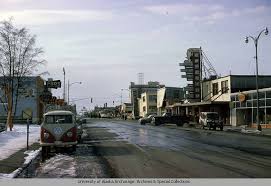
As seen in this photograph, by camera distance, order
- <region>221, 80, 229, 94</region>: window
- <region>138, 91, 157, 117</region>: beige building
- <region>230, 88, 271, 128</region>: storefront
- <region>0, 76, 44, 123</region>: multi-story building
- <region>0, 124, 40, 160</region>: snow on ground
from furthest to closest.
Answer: <region>138, 91, 157, 117</region>: beige building, <region>221, 80, 229, 94</region>: window, <region>230, 88, 271, 128</region>: storefront, <region>0, 76, 44, 123</region>: multi-story building, <region>0, 124, 40, 160</region>: snow on ground

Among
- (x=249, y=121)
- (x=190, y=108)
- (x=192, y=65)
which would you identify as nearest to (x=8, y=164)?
(x=249, y=121)

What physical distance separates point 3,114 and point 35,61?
2789 centimetres

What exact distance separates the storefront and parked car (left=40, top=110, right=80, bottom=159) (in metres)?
36.4

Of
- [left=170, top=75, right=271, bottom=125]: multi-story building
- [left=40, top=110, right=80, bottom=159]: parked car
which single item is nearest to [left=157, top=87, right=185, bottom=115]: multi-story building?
[left=170, top=75, right=271, bottom=125]: multi-story building

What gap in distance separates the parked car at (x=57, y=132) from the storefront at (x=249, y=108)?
36.4 meters

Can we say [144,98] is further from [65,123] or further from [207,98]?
[65,123]

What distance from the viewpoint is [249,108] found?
60.3 meters

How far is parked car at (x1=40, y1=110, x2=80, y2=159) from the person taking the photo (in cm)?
2117

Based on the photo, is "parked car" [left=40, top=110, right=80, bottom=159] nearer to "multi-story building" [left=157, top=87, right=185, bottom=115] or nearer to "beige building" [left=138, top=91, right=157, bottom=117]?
"multi-story building" [left=157, top=87, right=185, bottom=115]

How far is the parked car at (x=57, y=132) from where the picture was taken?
69.5ft

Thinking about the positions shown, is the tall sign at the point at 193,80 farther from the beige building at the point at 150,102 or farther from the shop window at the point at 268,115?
the beige building at the point at 150,102

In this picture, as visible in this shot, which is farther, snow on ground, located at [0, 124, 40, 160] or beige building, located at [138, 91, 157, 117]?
beige building, located at [138, 91, 157, 117]

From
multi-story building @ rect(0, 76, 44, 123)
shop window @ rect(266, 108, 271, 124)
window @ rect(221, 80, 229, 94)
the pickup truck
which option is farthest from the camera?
window @ rect(221, 80, 229, 94)

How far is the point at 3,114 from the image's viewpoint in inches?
2694
